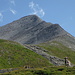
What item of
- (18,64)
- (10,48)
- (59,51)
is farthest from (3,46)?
(59,51)

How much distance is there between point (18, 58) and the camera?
13650 centimetres

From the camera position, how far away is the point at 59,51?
19300cm

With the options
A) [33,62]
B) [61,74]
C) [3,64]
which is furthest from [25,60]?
[61,74]

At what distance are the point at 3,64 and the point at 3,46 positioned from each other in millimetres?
35333

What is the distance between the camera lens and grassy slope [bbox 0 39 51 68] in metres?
127

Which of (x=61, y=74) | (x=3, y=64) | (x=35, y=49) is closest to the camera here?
(x=61, y=74)

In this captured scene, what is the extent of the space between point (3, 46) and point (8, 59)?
27.2m

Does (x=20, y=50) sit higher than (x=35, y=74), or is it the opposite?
(x=20, y=50)

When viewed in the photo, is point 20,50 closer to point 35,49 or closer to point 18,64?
point 35,49

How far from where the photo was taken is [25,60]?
135250mm

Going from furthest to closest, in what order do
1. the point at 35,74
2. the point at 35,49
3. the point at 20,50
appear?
1. the point at 35,49
2. the point at 20,50
3. the point at 35,74

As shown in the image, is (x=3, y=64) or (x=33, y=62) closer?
(x=3, y=64)

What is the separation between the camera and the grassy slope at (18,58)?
127450 mm

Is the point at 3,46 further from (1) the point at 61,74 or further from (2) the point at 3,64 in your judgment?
(1) the point at 61,74
